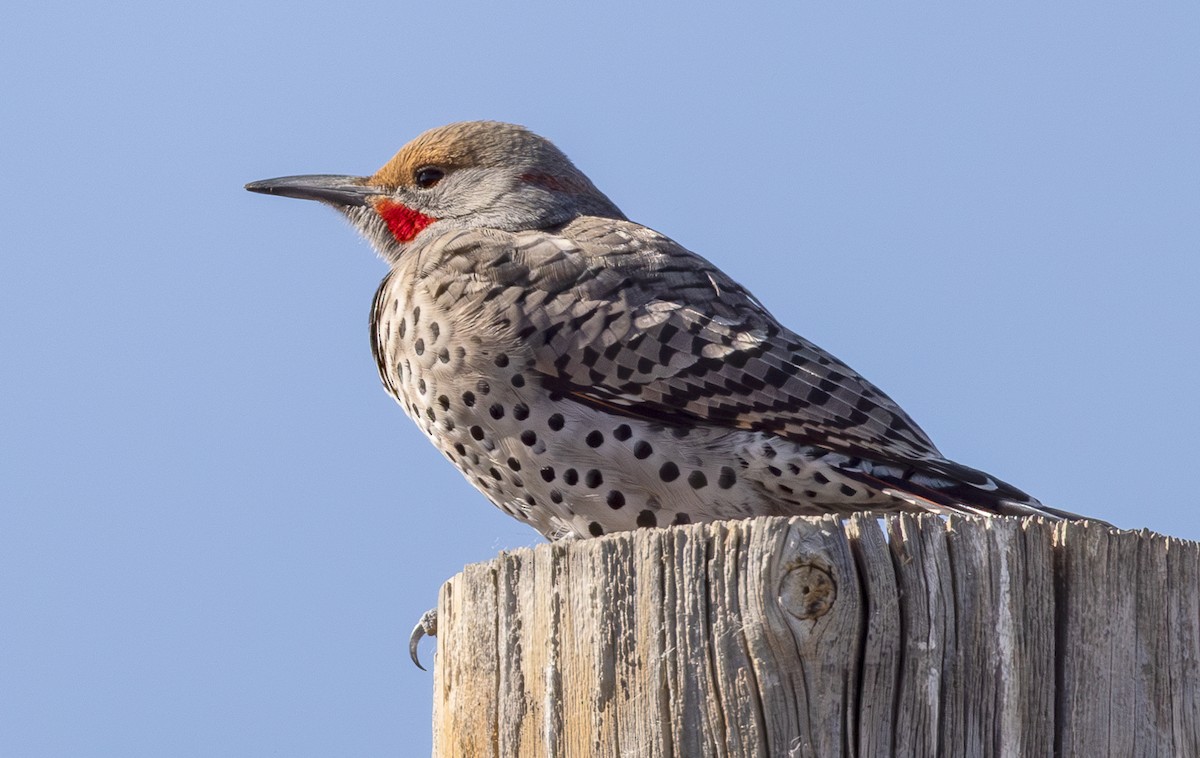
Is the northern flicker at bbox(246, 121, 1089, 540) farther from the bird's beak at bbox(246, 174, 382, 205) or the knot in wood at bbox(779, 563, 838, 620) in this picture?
the knot in wood at bbox(779, 563, 838, 620)

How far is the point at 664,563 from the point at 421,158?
5039 millimetres

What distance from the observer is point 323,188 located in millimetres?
7918

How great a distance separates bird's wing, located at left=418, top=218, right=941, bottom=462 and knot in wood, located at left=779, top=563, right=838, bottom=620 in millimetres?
2494

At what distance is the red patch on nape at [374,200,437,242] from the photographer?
7598mm

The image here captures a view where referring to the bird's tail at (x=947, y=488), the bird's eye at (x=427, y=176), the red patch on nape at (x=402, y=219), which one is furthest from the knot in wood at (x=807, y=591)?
the bird's eye at (x=427, y=176)

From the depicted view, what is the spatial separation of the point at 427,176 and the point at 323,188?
2.03 ft

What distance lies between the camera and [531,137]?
7.90 metres

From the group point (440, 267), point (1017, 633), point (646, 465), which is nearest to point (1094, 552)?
point (1017, 633)

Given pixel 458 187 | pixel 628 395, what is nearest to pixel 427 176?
pixel 458 187

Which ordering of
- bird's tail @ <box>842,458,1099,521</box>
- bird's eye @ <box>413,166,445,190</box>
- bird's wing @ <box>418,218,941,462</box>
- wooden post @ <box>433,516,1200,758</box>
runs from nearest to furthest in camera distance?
wooden post @ <box>433,516,1200,758</box>, bird's tail @ <box>842,458,1099,521</box>, bird's wing @ <box>418,218,941,462</box>, bird's eye @ <box>413,166,445,190</box>

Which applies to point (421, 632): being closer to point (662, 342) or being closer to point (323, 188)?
point (662, 342)

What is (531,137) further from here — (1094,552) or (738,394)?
(1094,552)

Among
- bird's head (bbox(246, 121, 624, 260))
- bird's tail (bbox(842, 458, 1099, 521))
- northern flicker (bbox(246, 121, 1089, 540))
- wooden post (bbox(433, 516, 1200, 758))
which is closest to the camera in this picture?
wooden post (bbox(433, 516, 1200, 758))

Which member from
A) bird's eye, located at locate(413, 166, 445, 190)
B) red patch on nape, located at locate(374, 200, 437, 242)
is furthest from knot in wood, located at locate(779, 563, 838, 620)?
bird's eye, located at locate(413, 166, 445, 190)
